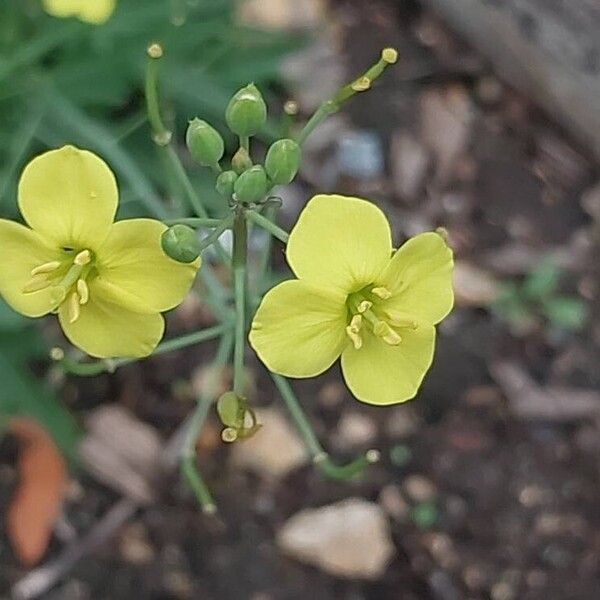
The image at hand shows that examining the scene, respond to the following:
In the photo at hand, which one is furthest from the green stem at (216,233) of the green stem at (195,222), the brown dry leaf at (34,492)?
the brown dry leaf at (34,492)

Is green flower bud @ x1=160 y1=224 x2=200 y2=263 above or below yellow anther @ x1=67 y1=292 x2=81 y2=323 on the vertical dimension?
above

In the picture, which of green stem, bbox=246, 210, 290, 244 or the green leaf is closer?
green stem, bbox=246, 210, 290, 244

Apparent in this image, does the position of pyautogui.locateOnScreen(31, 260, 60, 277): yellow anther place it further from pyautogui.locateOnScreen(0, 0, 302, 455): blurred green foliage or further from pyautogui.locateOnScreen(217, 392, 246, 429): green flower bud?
pyautogui.locateOnScreen(0, 0, 302, 455): blurred green foliage

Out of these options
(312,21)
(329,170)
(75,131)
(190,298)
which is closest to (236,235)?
(75,131)

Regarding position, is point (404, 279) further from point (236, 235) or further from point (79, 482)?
point (79, 482)

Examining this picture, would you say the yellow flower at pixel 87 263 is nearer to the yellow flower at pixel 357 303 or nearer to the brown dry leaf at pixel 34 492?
the yellow flower at pixel 357 303

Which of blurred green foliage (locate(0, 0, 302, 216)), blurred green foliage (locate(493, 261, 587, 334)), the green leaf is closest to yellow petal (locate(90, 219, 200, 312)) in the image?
blurred green foliage (locate(0, 0, 302, 216))
